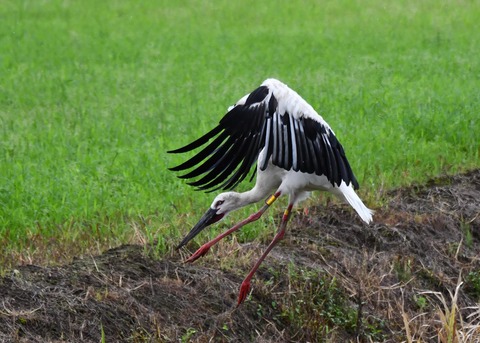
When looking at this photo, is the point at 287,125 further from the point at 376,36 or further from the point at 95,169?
the point at 376,36

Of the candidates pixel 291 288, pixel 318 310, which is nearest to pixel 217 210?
pixel 291 288

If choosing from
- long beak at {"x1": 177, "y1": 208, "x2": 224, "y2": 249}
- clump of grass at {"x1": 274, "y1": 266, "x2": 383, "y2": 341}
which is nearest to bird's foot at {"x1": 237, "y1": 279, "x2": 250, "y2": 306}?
clump of grass at {"x1": 274, "y1": 266, "x2": 383, "y2": 341}

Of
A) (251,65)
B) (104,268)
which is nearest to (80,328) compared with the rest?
(104,268)

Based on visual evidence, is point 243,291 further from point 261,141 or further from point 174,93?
point 174,93

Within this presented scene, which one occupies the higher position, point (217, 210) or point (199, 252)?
point (217, 210)

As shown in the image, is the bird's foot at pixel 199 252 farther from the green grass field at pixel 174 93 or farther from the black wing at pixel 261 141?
the black wing at pixel 261 141

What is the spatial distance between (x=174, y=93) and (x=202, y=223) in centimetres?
583

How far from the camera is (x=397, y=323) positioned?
6418mm

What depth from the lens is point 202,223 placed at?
6.37 m

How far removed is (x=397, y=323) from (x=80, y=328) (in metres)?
2.17

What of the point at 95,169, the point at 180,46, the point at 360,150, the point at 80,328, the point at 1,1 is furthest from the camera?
the point at 1,1

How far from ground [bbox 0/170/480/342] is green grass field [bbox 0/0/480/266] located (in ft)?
1.37

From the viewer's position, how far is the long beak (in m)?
6.31

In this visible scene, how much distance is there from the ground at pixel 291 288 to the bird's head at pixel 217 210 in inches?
8.2
